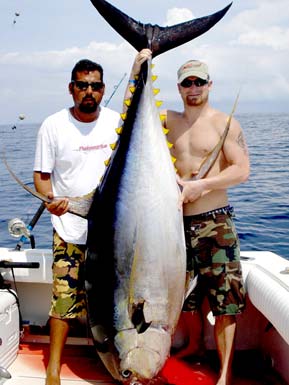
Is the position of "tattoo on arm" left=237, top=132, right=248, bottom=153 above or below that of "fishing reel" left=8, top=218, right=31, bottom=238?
above

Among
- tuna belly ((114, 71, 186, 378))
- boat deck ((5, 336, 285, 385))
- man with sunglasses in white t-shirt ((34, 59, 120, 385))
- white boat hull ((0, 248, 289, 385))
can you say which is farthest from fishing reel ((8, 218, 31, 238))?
tuna belly ((114, 71, 186, 378))

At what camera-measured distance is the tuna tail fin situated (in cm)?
254

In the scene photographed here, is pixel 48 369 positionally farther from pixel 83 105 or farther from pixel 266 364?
pixel 83 105

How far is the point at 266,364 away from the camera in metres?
2.90

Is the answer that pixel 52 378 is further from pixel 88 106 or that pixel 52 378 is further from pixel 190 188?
pixel 88 106

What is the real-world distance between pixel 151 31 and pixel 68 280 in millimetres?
1360

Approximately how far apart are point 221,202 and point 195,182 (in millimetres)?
360

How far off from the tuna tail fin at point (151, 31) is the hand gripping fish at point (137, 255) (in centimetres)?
40

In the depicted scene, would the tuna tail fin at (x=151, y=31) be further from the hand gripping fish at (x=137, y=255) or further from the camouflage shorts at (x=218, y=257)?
the camouflage shorts at (x=218, y=257)

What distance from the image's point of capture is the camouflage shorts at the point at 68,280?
2699 millimetres

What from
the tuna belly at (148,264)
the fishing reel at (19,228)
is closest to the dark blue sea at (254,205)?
the fishing reel at (19,228)

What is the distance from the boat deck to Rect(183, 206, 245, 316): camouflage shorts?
45 cm

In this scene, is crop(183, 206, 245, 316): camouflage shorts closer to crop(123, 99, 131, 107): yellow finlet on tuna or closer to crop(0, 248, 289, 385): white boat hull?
crop(0, 248, 289, 385): white boat hull

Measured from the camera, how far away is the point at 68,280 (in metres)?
2.70
